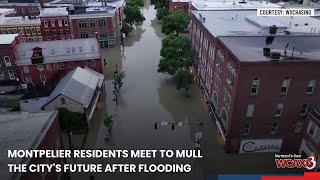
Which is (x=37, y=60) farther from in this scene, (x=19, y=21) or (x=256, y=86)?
(x=256, y=86)

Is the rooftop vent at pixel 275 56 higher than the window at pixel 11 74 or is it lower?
higher

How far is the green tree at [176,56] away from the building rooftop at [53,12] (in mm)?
33279

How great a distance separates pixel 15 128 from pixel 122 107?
79.7 feet

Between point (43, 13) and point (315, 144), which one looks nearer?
point (315, 144)

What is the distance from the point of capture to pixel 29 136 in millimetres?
21703

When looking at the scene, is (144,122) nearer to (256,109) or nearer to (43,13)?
(256,109)

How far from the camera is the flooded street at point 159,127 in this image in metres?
33.4

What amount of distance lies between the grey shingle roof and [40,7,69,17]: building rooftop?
3120 cm

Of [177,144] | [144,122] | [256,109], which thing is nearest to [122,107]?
[144,122]

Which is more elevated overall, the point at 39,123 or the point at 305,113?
the point at 39,123

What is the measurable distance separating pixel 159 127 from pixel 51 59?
24924mm

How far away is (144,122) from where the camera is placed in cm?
4231

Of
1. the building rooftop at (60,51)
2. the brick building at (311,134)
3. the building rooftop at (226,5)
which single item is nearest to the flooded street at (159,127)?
the brick building at (311,134)

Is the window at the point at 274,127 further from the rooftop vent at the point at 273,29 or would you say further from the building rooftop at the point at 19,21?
the building rooftop at the point at 19,21
